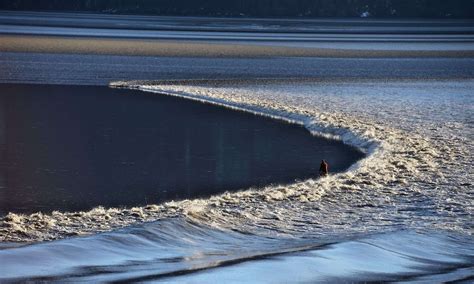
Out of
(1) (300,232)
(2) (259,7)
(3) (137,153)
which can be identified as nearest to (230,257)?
(1) (300,232)

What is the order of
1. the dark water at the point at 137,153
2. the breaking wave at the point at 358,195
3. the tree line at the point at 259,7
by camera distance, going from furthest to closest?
the tree line at the point at 259,7, the dark water at the point at 137,153, the breaking wave at the point at 358,195

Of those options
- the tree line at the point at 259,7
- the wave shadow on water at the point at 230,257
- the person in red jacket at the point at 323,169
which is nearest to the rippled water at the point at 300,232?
the wave shadow on water at the point at 230,257

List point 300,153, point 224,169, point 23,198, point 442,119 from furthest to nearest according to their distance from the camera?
point 442,119
point 300,153
point 224,169
point 23,198

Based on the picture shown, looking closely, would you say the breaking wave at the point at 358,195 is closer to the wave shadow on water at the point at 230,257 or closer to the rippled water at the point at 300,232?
the rippled water at the point at 300,232

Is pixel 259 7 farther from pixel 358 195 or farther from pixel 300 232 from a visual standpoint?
pixel 300 232

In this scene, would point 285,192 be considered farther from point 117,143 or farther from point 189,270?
point 117,143

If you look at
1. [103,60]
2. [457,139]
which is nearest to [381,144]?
[457,139]
